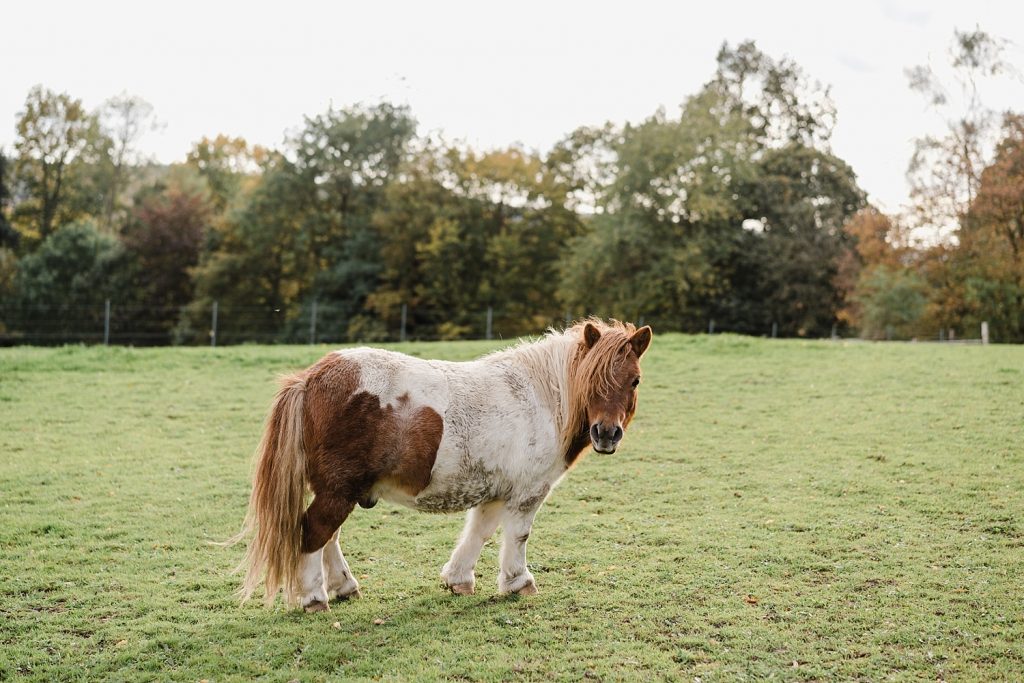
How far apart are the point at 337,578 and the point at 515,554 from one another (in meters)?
1.25

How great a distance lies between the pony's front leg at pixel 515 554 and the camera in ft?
18.2

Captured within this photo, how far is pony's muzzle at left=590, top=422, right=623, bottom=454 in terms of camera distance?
5.13m

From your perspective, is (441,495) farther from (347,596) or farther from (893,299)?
(893,299)

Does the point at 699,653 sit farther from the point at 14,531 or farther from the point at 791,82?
the point at 791,82

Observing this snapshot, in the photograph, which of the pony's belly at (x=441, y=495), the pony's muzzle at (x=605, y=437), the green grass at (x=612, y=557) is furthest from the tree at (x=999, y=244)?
the pony's belly at (x=441, y=495)

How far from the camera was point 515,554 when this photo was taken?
18.3ft

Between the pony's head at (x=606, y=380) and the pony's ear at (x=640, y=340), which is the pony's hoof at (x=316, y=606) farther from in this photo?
the pony's ear at (x=640, y=340)

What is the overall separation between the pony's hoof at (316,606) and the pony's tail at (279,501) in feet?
0.61

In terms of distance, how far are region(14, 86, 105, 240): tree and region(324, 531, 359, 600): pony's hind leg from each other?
40.0 m

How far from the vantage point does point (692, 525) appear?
7219 mm

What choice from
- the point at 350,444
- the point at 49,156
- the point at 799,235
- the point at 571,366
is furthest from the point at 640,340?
the point at 49,156

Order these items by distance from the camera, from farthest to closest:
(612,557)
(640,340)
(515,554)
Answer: (612,557) → (515,554) → (640,340)

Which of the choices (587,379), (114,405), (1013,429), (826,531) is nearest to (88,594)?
(587,379)

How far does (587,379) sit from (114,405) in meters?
9.69
